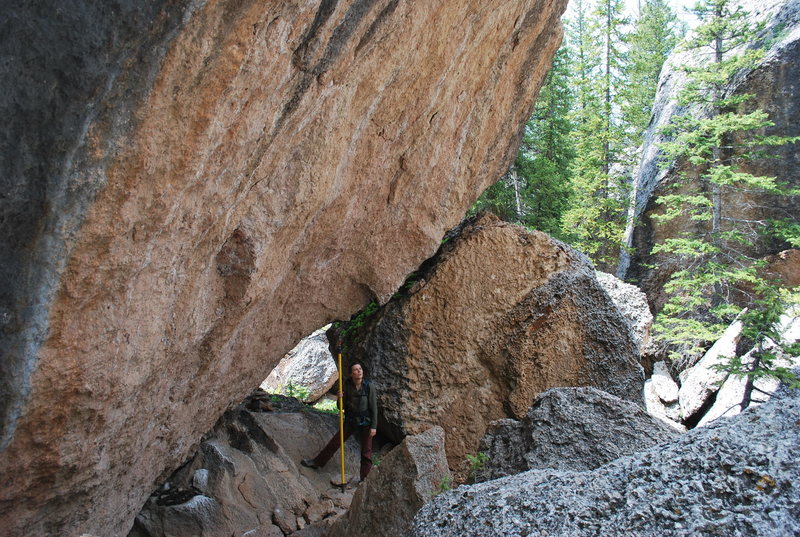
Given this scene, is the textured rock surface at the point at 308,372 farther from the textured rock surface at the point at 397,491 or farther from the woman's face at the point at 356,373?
the textured rock surface at the point at 397,491

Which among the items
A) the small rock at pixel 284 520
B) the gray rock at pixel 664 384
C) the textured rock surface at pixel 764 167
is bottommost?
the gray rock at pixel 664 384

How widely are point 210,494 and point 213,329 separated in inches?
93.0

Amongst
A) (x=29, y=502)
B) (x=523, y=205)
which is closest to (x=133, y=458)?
(x=29, y=502)

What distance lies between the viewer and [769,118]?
707 inches

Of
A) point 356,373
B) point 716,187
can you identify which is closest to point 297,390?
point 356,373

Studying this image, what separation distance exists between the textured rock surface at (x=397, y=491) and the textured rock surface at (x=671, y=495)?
1.96 meters

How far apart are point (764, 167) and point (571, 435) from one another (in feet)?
55.0

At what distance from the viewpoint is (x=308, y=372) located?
1633cm

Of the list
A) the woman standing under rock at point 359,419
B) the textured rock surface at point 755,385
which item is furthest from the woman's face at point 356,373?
the textured rock surface at point 755,385

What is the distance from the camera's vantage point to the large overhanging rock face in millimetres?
3418

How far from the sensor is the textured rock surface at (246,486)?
675cm

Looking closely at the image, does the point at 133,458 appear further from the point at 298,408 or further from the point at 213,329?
the point at 298,408

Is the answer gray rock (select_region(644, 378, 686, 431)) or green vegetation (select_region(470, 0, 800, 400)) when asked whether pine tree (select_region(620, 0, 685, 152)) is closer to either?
green vegetation (select_region(470, 0, 800, 400))

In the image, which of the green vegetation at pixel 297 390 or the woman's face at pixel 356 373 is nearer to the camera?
the woman's face at pixel 356 373
